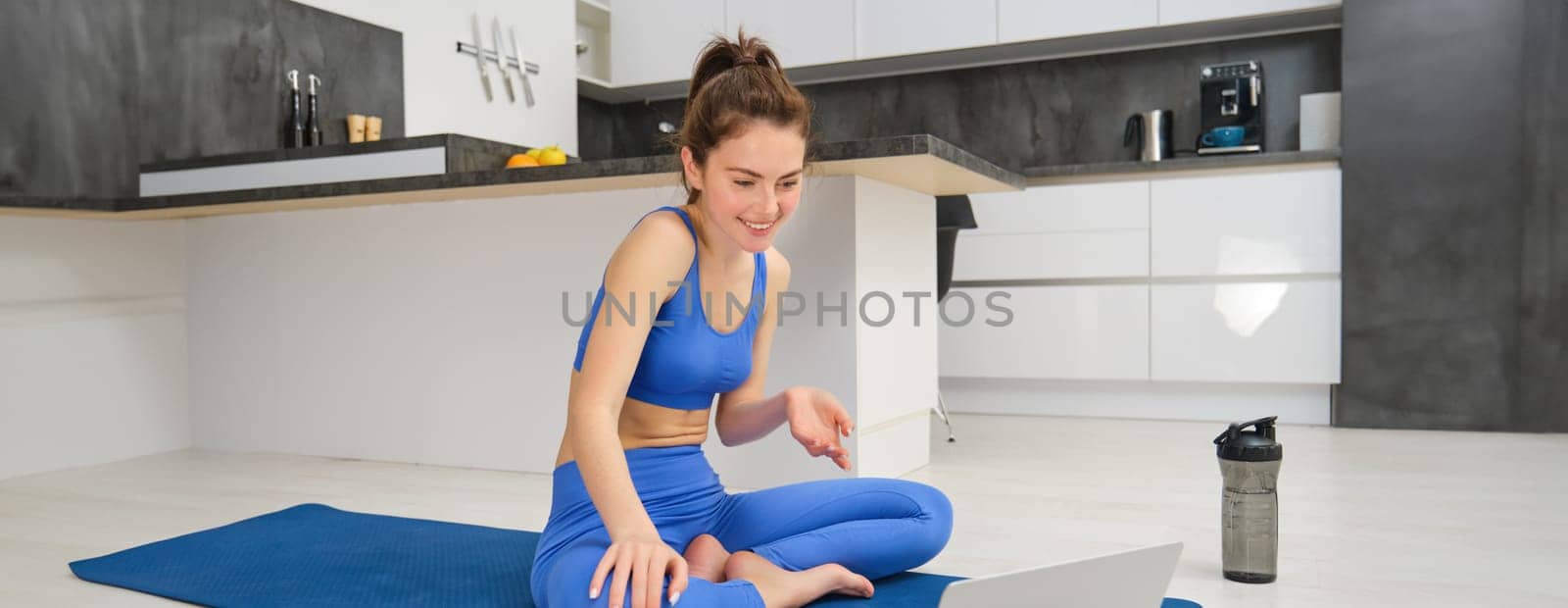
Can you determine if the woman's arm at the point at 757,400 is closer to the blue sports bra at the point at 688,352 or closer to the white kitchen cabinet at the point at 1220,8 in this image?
the blue sports bra at the point at 688,352

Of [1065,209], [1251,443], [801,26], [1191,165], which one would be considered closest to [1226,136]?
[1191,165]

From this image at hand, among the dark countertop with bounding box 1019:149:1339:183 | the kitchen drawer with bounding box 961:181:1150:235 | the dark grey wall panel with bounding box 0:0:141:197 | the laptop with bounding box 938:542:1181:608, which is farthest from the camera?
the kitchen drawer with bounding box 961:181:1150:235

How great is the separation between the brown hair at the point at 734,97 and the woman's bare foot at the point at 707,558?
0.53 m

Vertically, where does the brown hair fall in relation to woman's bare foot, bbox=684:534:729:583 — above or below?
above

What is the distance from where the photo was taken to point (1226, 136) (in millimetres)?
4215

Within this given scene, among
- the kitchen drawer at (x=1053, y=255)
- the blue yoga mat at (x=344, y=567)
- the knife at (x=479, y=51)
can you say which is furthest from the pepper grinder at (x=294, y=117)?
the kitchen drawer at (x=1053, y=255)

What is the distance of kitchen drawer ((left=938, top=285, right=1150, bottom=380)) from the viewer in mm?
4121

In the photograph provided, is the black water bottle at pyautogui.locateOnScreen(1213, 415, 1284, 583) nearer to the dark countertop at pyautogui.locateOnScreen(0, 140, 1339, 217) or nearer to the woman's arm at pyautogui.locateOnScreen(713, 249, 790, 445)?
the woman's arm at pyautogui.locateOnScreen(713, 249, 790, 445)

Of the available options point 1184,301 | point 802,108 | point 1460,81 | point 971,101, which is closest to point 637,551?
point 802,108

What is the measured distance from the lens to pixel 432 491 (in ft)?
9.05

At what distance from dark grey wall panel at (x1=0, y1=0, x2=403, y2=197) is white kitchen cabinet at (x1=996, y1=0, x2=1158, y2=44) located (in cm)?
234

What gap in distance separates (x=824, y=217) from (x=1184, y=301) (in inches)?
74.6

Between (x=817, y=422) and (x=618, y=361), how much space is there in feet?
0.84

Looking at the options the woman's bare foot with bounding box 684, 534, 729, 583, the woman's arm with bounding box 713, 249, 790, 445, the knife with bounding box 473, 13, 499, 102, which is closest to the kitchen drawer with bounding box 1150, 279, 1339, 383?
the woman's arm with bounding box 713, 249, 790, 445
